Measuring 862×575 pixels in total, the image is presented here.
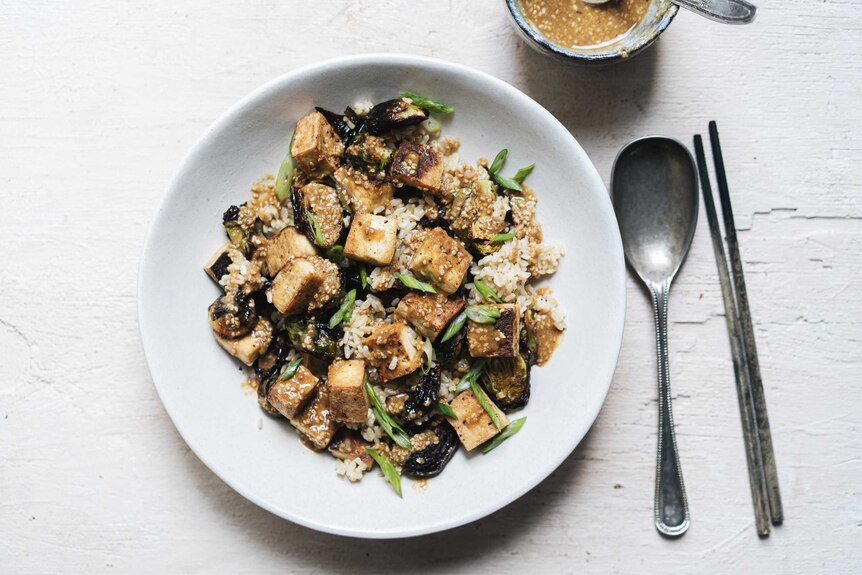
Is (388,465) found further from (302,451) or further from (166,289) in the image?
(166,289)

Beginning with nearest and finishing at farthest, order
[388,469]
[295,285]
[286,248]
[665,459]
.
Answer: [295,285]
[286,248]
[388,469]
[665,459]

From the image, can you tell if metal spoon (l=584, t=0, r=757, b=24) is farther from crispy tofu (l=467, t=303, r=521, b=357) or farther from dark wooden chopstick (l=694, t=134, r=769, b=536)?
crispy tofu (l=467, t=303, r=521, b=357)

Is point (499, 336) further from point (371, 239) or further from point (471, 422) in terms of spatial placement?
point (371, 239)

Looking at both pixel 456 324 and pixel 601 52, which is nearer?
pixel 456 324

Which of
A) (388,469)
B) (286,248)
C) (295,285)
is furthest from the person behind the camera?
(388,469)

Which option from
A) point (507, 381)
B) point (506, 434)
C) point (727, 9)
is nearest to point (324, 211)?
point (507, 381)

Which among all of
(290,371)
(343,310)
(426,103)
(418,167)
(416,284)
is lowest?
(290,371)
